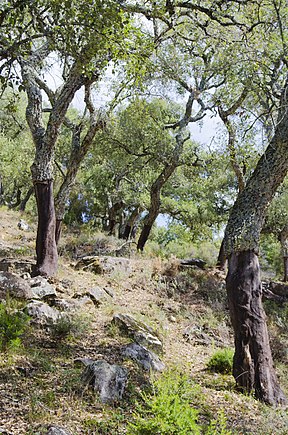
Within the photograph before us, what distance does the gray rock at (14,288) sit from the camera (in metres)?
7.09

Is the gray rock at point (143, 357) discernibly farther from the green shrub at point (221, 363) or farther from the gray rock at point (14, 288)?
the gray rock at point (14, 288)

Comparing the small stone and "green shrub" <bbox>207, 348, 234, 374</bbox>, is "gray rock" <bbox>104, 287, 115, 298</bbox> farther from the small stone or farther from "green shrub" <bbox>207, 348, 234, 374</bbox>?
"green shrub" <bbox>207, 348, 234, 374</bbox>

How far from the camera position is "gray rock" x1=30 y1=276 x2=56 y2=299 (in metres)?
7.52

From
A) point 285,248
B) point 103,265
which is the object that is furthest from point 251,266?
point 285,248

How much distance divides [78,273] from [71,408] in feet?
20.2

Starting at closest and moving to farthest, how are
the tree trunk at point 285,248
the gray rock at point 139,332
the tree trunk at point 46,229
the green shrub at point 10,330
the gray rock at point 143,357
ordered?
the green shrub at point 10,330 < the gray rock at point 143,357 < the gray rock at point 139,332 < the tree trunk at point 46,229 < the tree trunk at point 285,248

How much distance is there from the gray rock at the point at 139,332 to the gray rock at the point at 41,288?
1.49m

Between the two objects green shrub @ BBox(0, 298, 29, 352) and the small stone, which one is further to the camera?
the small stone

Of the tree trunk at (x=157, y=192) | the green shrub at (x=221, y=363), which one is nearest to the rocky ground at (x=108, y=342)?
the green shrub at (x=221, y=363)

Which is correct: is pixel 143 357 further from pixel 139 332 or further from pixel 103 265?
pixel 103 265

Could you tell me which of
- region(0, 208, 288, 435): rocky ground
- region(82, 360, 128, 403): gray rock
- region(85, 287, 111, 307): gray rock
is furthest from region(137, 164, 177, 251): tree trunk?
region(82, 360, 128, 403): gray rock

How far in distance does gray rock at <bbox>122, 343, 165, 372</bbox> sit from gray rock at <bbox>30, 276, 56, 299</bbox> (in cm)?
227

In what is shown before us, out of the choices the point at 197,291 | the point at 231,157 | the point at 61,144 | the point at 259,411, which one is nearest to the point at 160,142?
the point at 231,157

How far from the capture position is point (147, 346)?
22.1 ft
